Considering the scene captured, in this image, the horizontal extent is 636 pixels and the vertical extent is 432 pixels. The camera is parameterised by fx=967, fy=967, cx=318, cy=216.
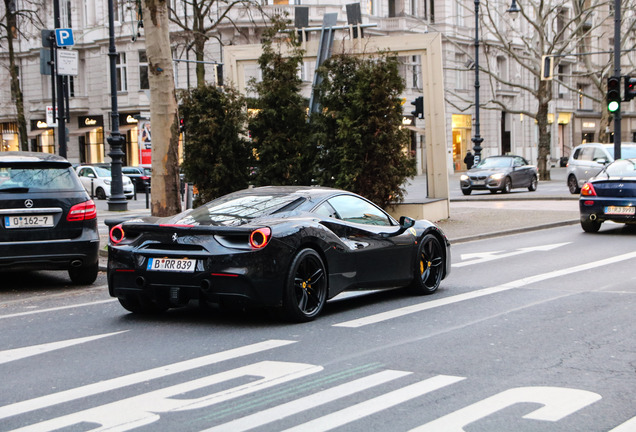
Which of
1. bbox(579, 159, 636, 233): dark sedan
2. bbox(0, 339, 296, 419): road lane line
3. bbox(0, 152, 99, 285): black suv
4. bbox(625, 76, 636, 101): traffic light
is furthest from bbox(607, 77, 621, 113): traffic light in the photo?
bbox(0, 339, 296, 419): road lane line

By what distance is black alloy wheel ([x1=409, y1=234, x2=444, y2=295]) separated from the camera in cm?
1035

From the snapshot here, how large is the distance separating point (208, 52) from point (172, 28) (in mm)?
3005

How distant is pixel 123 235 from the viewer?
349 inches

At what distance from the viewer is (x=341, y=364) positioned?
264 inches

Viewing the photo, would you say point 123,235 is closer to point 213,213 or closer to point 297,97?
point 213,213

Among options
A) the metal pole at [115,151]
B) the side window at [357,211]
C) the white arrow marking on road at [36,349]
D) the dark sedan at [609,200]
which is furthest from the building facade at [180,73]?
the white arrow marking on road at [36,349]

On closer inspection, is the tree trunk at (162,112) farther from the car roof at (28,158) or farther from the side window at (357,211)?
the side window at (357,211)

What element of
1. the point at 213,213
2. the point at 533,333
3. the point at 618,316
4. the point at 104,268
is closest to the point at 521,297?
the point at 618,316

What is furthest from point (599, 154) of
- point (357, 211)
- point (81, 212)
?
point (357, 211)

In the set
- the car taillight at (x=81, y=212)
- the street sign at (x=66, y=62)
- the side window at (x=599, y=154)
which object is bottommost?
the car taillight at (x=81, y=212)

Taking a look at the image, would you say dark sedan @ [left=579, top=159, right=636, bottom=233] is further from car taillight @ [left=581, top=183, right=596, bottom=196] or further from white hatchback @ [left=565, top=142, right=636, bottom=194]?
white hatchback @ [left=565, top=142, right=636, bottom=194]

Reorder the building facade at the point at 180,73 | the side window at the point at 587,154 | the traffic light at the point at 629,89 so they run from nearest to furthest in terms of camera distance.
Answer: the traffic light at the point at 629,89, the side window at the point at 587,154, the building facade at the point at 180,73

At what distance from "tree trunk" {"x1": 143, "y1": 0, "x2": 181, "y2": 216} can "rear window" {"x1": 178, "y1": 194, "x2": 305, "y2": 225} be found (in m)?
6.29

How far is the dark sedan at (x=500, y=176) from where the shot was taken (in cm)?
3609
